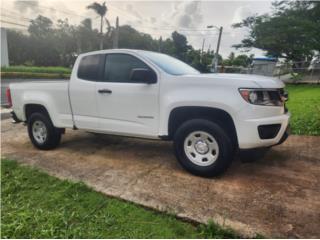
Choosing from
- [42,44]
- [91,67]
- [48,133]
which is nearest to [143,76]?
[91,67]

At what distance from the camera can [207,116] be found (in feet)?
13.0

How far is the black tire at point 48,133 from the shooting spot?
5.41 m

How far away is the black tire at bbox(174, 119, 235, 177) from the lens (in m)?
3.77

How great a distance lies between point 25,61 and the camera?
44.6 metres

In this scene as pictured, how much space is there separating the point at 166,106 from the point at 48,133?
252 cm

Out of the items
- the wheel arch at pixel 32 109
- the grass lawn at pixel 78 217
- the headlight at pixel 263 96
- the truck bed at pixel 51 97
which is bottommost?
the grass lawn at pixel 78 217

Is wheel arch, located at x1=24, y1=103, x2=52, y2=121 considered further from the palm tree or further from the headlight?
the palm tree

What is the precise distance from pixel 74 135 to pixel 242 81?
172 inches

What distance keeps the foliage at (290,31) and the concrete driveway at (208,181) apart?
61.9 feet

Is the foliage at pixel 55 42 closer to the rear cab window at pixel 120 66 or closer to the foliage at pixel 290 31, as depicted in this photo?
the foliage at pixel 290 31

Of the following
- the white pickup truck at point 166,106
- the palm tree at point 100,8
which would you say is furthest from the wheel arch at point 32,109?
the palm tree at point 100,8

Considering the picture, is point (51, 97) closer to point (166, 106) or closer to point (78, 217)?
point (166, 106)

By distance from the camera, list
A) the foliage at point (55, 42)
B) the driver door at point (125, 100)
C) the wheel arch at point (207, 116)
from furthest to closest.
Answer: the foliage at point (55, 42), the driver door at point (125, 100), the wheel arch at point (207, 116)

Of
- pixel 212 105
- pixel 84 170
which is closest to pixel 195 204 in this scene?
pixel 212 105
